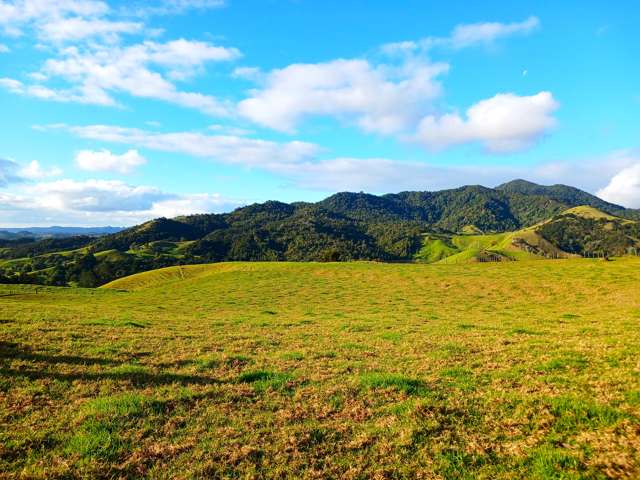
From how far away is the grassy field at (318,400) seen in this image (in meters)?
7.76

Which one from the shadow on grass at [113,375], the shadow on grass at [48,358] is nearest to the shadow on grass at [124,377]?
the shadow on grass at [113,375]

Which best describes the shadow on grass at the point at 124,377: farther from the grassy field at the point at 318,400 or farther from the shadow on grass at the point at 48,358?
the shadow on grass at the point at 48,358

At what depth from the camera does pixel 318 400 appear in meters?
11.0

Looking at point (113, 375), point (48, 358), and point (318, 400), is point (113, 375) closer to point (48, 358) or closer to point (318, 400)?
point (48, 358)

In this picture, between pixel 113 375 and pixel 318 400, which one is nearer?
pixel 318 400

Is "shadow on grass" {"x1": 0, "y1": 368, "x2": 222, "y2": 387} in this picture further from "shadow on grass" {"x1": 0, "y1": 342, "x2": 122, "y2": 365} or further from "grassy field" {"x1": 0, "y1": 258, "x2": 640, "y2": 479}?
"shadow on grass" {"x1": 0, "y1": 342, "x2": 122, "y2": 365}

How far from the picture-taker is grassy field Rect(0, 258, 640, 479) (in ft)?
25.5

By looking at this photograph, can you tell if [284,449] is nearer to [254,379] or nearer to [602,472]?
[254,379]

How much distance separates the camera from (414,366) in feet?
46.7

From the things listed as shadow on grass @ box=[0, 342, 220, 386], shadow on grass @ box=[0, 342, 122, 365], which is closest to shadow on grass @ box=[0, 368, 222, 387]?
shadow on grass @ box=[0, 342, 220, 386]

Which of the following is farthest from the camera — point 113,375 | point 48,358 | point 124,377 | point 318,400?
point 48,358

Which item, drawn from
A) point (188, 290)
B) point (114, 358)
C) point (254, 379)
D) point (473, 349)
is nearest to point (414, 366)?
point (473, 349)

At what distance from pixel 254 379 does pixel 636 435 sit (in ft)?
33.6

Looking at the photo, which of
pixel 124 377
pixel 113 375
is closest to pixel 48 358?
pixel 113 375
